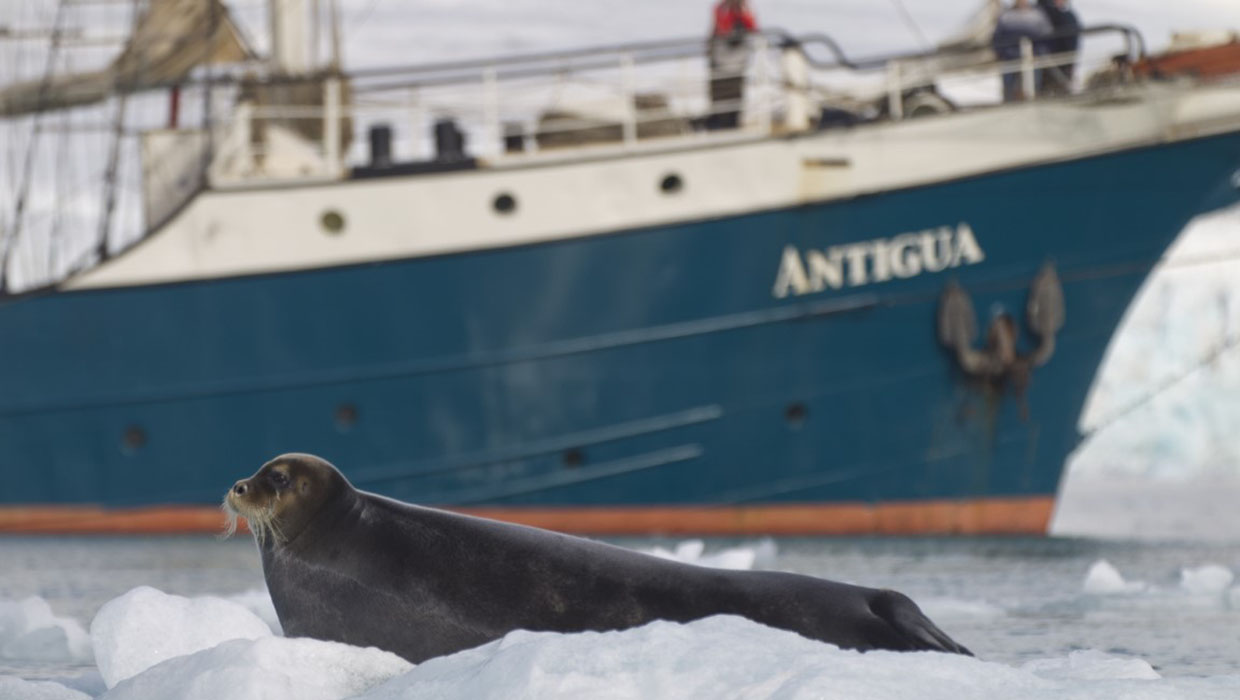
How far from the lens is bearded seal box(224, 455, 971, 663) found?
5.04 meters

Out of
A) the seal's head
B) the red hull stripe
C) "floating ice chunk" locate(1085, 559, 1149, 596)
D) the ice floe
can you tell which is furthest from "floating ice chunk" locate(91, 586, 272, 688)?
the red hull stripe

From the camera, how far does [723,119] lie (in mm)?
16734

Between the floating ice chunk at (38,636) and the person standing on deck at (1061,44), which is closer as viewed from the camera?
the floating ice chunk at (38,636)

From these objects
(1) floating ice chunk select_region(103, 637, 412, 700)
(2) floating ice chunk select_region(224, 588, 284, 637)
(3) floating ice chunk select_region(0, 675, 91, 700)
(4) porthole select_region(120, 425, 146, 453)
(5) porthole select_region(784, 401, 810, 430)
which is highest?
(1) floating ice chunk select_region(103, 637, 412, 700)

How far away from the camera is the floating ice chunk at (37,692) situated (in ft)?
16.2

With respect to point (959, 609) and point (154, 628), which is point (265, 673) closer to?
point (154, 628)

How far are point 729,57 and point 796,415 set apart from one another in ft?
11.0

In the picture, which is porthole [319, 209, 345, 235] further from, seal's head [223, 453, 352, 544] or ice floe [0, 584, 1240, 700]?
ice floe [0, 584, 1240, 700]

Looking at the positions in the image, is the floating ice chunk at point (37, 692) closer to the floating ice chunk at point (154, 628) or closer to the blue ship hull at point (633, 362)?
the floating ice chunk at point (154, 628)

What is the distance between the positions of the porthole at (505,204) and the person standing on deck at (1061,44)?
5127 millimetres

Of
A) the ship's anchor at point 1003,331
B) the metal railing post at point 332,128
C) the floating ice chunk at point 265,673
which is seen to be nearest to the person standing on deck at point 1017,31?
the ship's anchor at point 1003,331

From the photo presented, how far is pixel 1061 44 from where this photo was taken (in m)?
16.9

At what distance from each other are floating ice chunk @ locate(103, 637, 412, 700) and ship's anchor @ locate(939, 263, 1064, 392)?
11416 millimetres

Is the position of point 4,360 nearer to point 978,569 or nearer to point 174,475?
point 174,475
